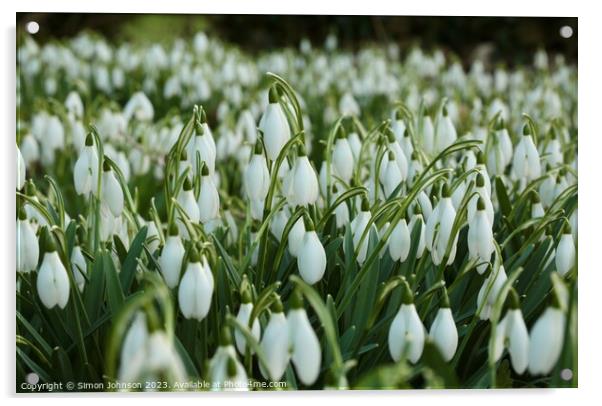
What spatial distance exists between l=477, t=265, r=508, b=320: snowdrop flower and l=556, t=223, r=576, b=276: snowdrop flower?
0.14 meters

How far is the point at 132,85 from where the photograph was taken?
2.49 meters

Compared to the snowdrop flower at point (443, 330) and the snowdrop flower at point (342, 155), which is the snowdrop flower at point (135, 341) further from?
the snowdrop flower at point (342, 155)

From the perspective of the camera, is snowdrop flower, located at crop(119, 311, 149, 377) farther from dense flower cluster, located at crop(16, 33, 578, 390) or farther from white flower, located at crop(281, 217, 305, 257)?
white flower, located at crop(281, 217, 305, 257)


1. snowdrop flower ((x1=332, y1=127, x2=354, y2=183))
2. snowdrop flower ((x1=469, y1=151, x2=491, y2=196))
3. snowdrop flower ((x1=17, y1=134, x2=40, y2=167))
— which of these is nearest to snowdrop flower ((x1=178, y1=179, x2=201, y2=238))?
snowdrop flower ((x1=332, y1=127, x2=354, y2=183))

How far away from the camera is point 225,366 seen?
1.02 m

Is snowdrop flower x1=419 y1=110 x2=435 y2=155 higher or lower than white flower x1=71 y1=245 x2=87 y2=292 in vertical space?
higher

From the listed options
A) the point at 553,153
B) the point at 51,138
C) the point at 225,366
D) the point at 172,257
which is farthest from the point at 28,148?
the point at 553,153

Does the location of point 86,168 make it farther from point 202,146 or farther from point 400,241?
point 400,241

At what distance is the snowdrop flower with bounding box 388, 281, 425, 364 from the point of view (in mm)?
1124

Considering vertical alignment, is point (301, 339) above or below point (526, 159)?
below

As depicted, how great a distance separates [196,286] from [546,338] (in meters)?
0.45

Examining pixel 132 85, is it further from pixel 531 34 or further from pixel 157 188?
pixel 531 34
